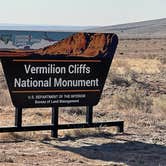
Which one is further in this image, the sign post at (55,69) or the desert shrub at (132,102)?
the desert shrub at (132,102)

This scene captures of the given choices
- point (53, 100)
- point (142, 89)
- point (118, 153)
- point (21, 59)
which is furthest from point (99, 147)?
point (142, 89)

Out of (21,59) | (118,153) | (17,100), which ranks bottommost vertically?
(118,153)

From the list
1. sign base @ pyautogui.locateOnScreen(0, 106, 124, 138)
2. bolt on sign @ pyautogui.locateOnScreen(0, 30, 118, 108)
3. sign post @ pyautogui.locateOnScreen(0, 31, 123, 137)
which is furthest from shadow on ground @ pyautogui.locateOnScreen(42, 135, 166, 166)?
bolt on sign @ pyautogui.locateOnScreen(0, 30, 118, 108)

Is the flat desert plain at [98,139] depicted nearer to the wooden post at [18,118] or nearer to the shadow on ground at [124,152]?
the shadow on ground at [124,152]

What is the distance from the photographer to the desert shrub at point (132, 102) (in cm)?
1898

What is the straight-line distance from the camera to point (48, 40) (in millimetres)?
13078

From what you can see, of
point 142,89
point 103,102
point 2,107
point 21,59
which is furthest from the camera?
point 142,89

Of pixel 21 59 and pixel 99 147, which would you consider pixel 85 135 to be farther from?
pixel 21 59

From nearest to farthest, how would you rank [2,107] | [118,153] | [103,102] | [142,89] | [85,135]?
[118,153] < [85,135] < [2,107] < [103,102] < [142,89]

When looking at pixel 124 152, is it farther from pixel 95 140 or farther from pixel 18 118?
pixel 18 118

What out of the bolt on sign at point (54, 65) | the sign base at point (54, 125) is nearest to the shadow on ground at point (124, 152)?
the sign base at point (54, 125)

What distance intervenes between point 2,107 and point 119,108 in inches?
135

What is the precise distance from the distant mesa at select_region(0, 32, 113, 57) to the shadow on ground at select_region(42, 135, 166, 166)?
1870mm

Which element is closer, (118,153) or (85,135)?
(118,153)
